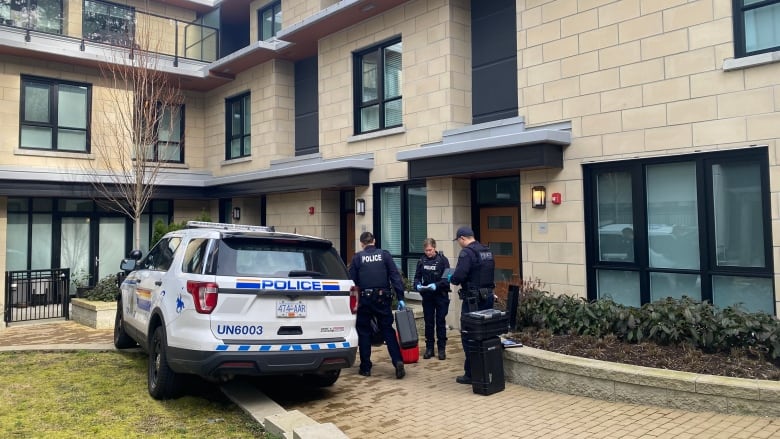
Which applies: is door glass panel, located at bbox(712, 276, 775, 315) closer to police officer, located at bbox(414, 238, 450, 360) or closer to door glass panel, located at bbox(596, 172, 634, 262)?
door glass panel, located at bbox(596, 172, 634, 262)

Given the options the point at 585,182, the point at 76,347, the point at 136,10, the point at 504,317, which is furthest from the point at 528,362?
the point at 136,10

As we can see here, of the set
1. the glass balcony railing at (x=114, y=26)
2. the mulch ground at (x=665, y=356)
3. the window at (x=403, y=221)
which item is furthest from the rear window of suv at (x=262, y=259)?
the glass balcony railing at (x=114, y=26)

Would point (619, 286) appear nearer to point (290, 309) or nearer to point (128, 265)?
point (290, 309)

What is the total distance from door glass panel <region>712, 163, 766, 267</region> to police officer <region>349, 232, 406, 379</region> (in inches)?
167

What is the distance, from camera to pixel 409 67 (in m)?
11.4

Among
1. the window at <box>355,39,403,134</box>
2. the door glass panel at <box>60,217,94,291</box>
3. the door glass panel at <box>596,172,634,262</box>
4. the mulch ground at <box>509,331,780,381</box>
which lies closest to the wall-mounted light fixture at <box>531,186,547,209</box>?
the door glass panel at <box>596,172,634,262</box>

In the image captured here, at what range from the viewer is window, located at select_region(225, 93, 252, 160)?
53.7ft

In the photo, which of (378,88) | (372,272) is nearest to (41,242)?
(378,88)

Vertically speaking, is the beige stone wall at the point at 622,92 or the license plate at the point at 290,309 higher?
the beige stone wall at the point at 622,92

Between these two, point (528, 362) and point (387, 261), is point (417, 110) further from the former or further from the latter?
point (528, 362)

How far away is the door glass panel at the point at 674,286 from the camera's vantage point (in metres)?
7.63

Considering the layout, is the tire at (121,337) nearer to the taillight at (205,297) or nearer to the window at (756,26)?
the taillight at (205,297)

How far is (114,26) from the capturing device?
53.0 ft

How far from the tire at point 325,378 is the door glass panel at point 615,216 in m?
4.50
